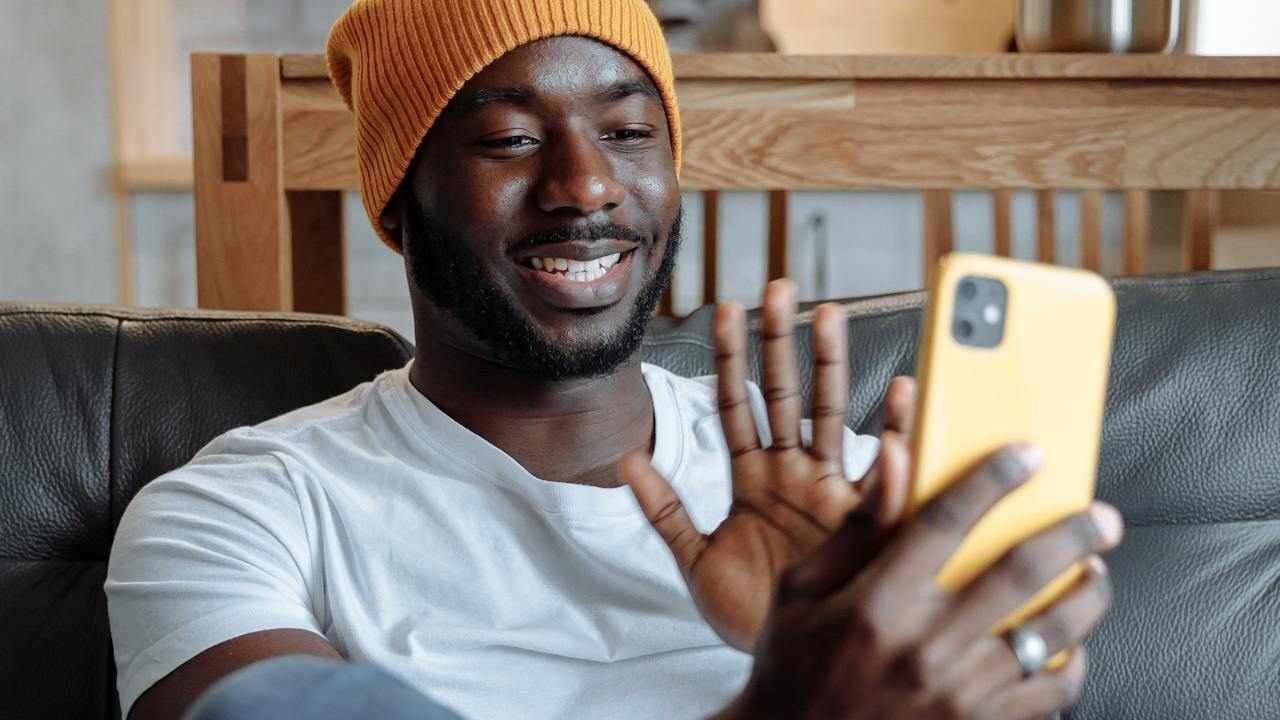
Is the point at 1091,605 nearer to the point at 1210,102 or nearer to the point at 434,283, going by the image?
the point at 434,283

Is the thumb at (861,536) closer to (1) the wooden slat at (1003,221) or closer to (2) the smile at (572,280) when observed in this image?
(2) the smile at (572,280)

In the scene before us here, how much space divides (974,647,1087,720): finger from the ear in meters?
0.81

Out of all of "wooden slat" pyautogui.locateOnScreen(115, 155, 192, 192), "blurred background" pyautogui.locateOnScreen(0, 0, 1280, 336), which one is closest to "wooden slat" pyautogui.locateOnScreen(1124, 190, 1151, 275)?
"blurred background" pyautogui.locateOnScreen(0, 0, 1280, 336)

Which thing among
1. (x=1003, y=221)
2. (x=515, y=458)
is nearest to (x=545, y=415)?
(x=515, y=458)

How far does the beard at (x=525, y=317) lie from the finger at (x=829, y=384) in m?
0.41

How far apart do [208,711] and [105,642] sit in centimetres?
68

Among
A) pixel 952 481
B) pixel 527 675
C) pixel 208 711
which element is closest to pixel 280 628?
pixel 527 675

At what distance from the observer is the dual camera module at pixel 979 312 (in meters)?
0.62

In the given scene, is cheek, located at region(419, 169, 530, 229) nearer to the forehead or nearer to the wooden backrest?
the forehead

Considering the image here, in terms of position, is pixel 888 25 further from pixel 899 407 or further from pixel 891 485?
pixel 891 485

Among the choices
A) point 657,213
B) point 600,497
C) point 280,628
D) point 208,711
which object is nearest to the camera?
point 208,711

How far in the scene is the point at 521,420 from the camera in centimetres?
118

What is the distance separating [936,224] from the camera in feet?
5.82

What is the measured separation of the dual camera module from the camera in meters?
0.62
